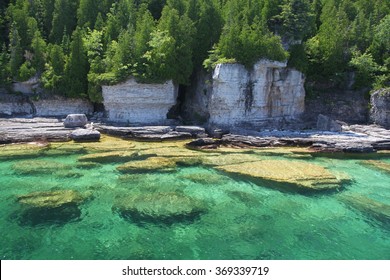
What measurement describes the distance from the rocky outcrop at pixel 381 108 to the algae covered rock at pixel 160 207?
2730cm

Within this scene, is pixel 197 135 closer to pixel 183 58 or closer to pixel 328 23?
pixel 183 58

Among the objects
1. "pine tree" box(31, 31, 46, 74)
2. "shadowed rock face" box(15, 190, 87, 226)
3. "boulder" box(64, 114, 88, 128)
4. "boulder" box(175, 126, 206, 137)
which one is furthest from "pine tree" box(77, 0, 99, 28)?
"shadowed rock face" box(15, 190, 87, 226)

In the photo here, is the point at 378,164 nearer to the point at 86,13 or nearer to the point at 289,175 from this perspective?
the point at 289,175

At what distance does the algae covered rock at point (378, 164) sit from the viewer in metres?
23.3

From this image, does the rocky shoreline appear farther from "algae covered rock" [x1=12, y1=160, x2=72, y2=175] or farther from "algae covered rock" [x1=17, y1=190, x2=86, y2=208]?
"algae covered rock" [x1=17, y1=190, x2=86, y2=208]

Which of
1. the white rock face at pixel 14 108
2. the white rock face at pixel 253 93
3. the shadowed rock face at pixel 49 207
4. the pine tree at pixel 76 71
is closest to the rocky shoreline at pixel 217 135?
the white rock face at pixel 253 93

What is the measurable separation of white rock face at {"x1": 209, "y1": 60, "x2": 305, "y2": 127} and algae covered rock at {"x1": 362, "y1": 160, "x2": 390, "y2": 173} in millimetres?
12398

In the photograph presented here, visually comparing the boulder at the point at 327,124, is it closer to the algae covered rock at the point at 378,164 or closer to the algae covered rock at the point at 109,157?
the algae covered rock at the point at 378,164

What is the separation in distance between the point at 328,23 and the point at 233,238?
37516 mm

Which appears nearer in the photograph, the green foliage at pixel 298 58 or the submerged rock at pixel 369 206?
the submerged rock at pixel 369 206

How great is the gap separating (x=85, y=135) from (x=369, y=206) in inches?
929

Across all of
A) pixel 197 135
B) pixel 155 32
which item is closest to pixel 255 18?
pixel 155 32

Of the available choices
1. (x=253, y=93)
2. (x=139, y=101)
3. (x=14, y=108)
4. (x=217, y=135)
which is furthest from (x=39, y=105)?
(x=253, y=93)

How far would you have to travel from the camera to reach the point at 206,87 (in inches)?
1478
